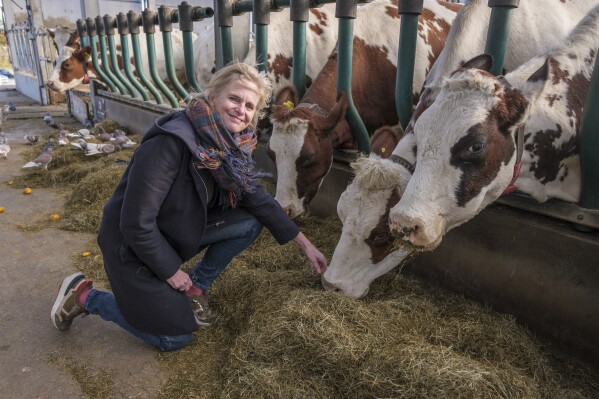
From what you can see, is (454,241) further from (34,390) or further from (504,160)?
(34,390)

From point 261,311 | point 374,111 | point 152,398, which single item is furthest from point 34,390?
point 374,111

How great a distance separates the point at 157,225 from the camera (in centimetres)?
204

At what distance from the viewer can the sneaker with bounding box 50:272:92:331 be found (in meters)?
2.29

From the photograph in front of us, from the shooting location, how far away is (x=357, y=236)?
2266mm

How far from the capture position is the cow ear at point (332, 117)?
127 inches

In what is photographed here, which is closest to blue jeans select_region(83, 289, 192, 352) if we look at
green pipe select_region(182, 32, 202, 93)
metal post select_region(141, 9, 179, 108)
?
green pipe select_region(182, 32, 202, 93)

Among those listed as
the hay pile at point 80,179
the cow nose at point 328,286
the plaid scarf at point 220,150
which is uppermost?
the plaid scarf at point 220,150

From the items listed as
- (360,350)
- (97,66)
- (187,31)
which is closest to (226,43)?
(187,31)

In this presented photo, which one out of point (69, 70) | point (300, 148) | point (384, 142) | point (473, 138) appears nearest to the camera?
point (473, 138)

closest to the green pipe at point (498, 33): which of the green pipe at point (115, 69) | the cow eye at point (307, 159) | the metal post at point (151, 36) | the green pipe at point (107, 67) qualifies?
the cow eye at point (307, 159)

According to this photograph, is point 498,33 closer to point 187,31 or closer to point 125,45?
point 187,31

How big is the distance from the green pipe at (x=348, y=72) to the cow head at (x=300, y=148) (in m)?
0.11

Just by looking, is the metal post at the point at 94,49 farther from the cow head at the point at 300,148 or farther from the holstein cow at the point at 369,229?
the holstein cow at the point at 369,229

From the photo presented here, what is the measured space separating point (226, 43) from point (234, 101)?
265 cm
